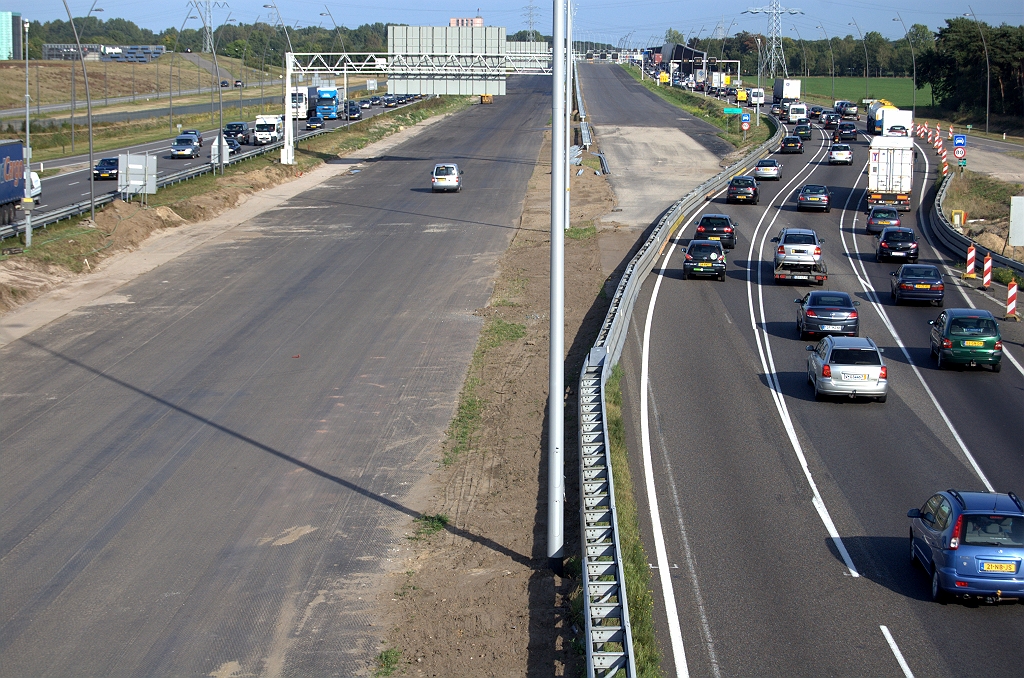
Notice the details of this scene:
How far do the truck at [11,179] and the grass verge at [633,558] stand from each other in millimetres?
31399

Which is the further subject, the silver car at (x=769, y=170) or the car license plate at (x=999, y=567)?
the silver car at (x=769, y=170)

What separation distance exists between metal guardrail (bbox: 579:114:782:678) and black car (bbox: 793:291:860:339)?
561 cm

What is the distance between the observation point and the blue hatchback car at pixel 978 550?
13.9m

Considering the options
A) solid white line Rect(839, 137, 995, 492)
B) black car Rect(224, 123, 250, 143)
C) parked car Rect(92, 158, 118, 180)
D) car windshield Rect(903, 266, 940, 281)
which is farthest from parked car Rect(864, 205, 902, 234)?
black car Rect(224, 123, 250, 143)

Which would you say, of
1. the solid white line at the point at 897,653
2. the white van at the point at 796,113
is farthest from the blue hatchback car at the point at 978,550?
the white van at the point at 796,113

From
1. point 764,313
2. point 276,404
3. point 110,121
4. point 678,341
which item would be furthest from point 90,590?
point 110,121

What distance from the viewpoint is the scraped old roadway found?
1420 centimetres

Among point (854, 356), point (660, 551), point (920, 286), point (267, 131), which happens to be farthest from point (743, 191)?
point (267, 131)

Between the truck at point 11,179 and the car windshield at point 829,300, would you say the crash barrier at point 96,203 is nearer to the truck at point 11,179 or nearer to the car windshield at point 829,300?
the truck at point 11,179

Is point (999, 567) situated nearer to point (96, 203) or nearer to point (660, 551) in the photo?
point (660, 551)

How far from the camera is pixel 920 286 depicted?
114ft

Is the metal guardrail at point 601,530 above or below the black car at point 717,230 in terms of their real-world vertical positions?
below

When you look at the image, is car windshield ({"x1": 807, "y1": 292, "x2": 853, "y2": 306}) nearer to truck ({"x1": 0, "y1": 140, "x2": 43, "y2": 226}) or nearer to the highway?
the highway

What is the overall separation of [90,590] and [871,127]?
292 feet
